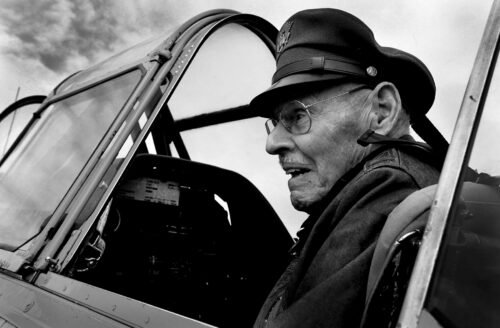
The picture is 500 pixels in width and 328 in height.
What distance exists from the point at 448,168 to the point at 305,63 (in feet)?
2.79

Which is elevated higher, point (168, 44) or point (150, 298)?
point (168, 44)

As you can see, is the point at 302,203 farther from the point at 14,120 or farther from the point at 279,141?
the point at 14,120

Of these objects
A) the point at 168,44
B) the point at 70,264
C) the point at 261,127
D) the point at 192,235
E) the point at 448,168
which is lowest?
the point at 70,264

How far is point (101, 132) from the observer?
2004mm

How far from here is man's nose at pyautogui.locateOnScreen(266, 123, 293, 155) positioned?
1.40m

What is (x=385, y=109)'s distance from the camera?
1356mm

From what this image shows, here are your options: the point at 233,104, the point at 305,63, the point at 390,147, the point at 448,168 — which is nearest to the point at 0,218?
the point at 233,104

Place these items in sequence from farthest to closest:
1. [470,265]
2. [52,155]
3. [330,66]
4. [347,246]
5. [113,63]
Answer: [113,63] → [52,155] → [330,66] → [347,246] → [470,265]

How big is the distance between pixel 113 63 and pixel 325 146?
161cm

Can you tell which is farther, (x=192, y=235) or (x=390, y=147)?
(x=192, y=235)

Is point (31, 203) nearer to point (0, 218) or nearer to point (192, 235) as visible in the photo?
point (0, 218)

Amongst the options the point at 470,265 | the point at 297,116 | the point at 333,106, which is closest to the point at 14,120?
the point at 297,116

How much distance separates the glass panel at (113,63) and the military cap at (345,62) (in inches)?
41.9

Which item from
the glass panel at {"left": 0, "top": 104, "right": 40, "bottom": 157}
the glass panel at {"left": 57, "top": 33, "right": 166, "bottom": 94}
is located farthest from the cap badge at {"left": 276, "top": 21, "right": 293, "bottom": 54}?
the glass panel at {"left": 0, "top": 104, "right": 40, "bottom": 157}
